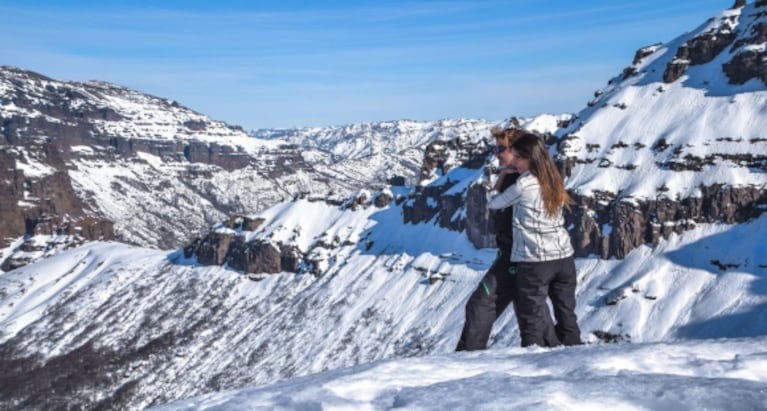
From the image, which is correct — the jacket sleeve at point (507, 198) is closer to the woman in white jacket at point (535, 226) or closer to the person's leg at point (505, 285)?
the woman in white jacket at point (535, 226)

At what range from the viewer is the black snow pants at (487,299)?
1334cm

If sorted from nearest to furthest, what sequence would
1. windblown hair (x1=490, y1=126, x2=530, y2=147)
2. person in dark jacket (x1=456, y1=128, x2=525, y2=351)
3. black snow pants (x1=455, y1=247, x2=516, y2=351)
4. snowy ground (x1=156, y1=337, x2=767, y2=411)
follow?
snowy ground (x1=156, y1=337, x2=767, y2=411)
windblown hair (x1=490, y1=126, x2=530, y2=147)
person in dark jacket (x1=456, y1=128, x2=525, y2=351)
black snow pants (x1=455, y1=247, x2=516, y2=351)

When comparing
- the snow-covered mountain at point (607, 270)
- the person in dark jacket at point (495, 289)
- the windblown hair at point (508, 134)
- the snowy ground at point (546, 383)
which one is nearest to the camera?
the snowy ground at point (546, 383)

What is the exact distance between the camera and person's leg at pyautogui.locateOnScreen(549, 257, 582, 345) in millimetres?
12969

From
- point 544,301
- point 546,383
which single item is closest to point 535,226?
point 544,301

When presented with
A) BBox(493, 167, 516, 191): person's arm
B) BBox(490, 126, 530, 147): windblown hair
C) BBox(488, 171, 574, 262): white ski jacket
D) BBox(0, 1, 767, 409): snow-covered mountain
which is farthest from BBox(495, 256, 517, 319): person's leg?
BBox(0, 1, 767, 409): snow-covered mountain

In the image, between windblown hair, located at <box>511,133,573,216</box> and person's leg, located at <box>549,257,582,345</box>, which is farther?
person's leg, located at <box>549,257,582,345</box>

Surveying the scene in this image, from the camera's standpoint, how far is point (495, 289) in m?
13.4

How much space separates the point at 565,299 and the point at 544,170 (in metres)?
2.82

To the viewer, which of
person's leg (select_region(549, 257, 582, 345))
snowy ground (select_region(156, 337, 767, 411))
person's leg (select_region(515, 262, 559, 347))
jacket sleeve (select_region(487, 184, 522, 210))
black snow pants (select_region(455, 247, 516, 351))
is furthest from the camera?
black snow pants (select_region(455, 247, 516, 351))

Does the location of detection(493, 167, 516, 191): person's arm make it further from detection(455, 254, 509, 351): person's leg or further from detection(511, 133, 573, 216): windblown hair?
detection(455, 254, 509, 351): person's leg

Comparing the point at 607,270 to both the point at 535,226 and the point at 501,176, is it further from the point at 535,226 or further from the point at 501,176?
the point at 535,226

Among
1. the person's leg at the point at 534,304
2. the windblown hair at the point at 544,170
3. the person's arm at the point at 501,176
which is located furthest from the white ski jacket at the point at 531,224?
the person's arm at the point at 501,176

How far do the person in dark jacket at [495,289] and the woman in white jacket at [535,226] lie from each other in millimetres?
347
